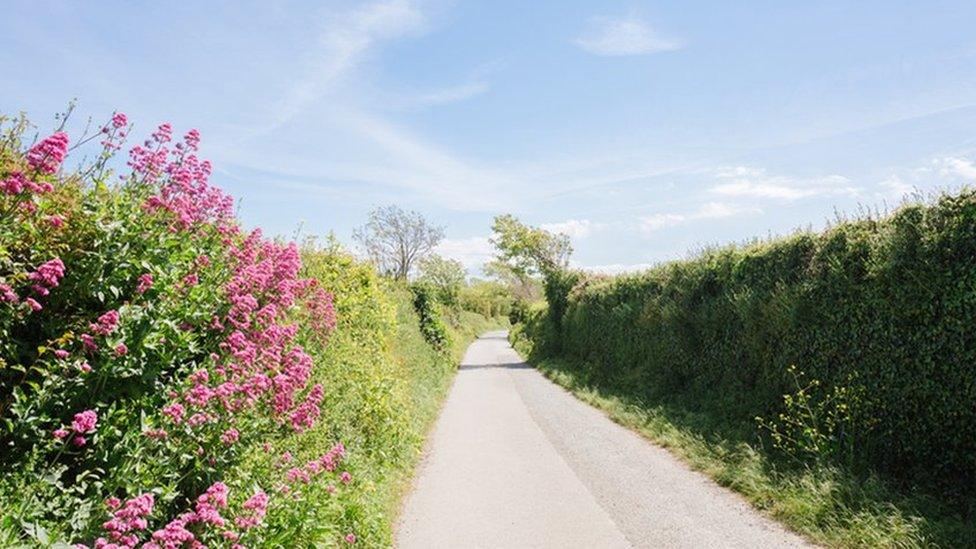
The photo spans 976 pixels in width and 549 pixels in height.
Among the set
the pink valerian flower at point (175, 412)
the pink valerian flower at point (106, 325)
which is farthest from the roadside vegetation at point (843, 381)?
the pink valerian flower at point (106, 325)

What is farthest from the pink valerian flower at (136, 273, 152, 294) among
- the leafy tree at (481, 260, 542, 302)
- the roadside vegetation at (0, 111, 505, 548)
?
the leafy tree at (481, 260, 542, 302)

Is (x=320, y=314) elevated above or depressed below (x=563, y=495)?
above

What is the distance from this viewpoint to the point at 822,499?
6695 millimetres

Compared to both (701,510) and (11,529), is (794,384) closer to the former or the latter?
(701,510)

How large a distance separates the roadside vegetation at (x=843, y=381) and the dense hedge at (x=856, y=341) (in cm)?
2

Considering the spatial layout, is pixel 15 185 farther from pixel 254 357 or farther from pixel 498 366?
pixel 498 366

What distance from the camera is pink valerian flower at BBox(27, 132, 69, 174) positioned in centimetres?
365

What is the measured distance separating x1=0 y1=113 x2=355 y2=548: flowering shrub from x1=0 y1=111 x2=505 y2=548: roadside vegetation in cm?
1

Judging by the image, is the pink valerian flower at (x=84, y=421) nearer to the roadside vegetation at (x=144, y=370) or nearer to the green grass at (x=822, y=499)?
the roadside vegetation at (x=144, y=370)

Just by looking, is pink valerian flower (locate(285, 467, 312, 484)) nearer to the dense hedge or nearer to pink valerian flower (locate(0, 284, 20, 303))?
pink valerian flower (locate(0, 284, 20, 303))

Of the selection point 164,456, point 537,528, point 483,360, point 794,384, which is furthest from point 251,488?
point 483,360

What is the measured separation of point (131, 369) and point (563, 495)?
601 centimetres

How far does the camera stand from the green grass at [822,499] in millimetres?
5762

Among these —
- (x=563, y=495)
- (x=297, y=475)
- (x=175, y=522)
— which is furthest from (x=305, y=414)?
(x=563, y=495)
